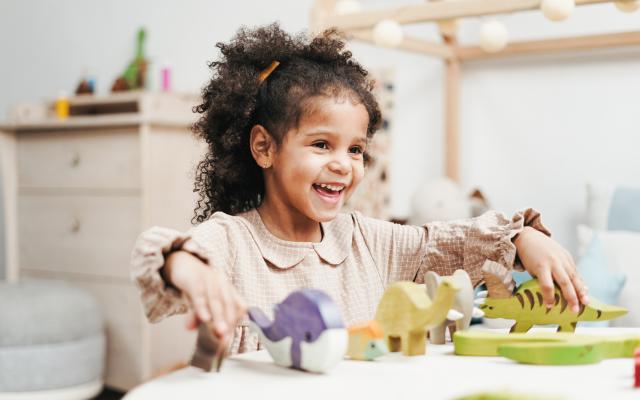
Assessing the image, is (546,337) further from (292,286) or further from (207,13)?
(207,13)

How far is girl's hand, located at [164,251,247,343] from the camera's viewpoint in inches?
26.6

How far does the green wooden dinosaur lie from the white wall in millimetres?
1366

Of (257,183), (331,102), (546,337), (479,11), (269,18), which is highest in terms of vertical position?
(269,18)

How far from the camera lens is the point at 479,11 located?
160 centimetres

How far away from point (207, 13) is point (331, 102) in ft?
6.69

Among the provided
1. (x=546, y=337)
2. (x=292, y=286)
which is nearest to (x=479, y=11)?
(x=292, y=286)

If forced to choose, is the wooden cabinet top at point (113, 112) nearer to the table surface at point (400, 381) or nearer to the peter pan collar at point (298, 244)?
the peter pan collar at point (298, 244)

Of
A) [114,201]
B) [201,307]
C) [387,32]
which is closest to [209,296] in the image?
[201,307]

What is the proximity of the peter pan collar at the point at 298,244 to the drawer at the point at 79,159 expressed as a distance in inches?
55.6

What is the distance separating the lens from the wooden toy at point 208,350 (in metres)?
0.68

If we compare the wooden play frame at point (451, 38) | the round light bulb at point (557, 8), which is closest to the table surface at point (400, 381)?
the round light bulb at point (557, 8)

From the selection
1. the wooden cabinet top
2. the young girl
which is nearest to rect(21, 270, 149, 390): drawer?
the wooden cabinet top

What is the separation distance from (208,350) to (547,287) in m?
0.38

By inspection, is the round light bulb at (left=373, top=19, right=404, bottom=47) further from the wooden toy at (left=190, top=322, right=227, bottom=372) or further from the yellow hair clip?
the wooden toy at (left=190, top=322, right=227, bottom=372)
